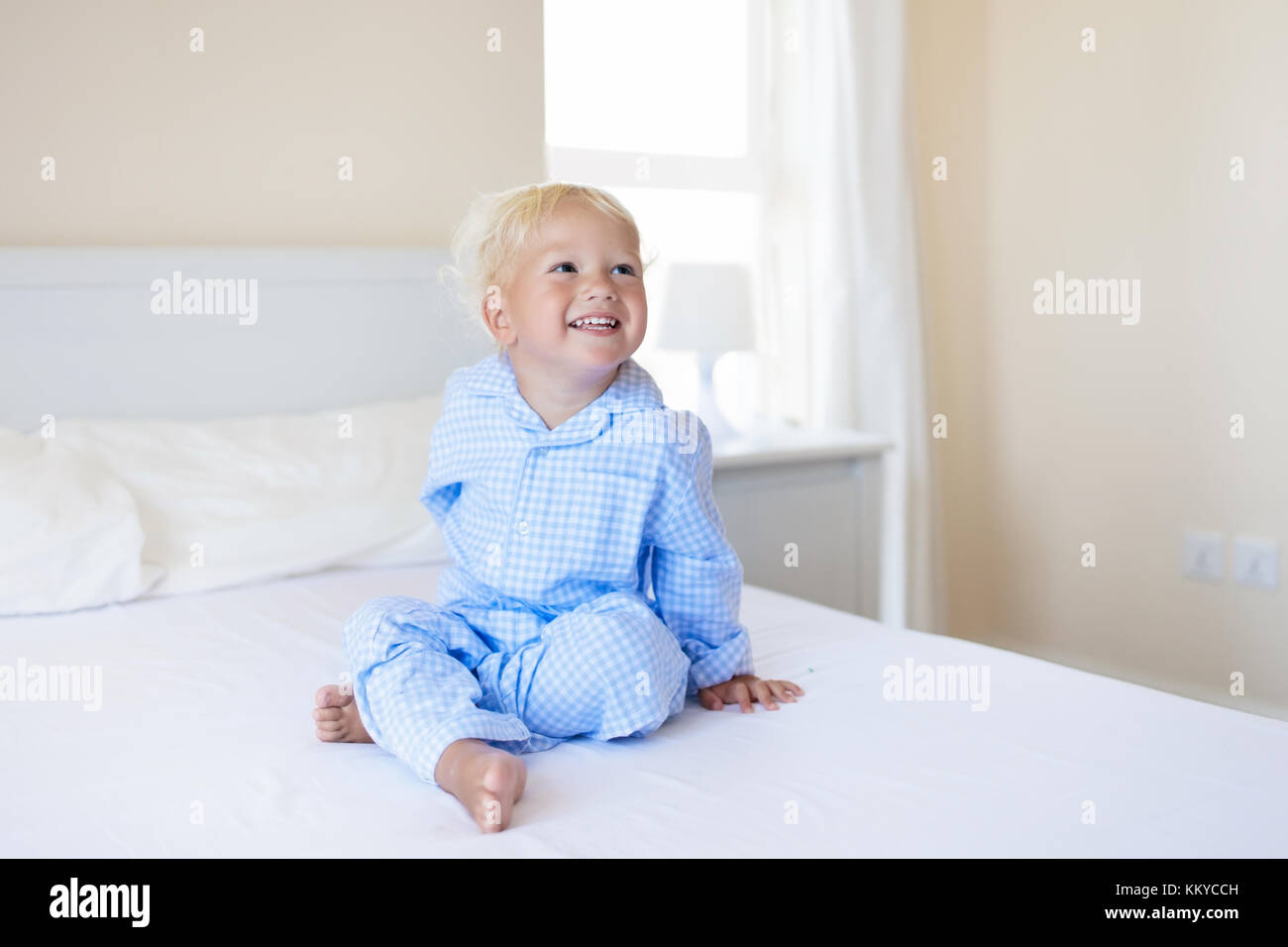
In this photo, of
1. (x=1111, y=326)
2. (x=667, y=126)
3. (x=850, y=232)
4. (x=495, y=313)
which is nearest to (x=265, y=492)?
(x=495, y=313)

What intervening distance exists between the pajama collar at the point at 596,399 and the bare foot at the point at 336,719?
0.36m

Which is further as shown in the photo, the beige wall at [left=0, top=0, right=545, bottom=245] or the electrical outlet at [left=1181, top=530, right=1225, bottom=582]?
the electrical outlet at [left=1181, top=530, right=1225, bottom=582]

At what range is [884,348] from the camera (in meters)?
2.89

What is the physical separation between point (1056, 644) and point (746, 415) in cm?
91

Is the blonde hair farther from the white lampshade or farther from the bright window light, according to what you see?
the bright window light

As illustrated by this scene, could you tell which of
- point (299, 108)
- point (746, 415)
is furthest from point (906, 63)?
point (299, 108)

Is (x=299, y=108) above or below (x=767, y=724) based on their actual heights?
above

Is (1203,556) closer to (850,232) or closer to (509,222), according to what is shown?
(850,232)

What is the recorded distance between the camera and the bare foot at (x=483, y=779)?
1064mm

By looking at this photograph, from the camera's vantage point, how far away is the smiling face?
1394 mm

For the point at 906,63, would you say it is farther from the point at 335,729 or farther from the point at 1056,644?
the point at 335,729

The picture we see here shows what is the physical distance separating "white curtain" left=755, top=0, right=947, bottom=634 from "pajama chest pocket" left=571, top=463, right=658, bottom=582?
1.51 meters

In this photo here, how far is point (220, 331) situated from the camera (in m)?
2.23

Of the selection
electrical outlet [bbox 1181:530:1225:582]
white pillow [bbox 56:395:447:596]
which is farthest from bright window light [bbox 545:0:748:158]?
electrical outlet [bbox 1181:530:1225:582]
